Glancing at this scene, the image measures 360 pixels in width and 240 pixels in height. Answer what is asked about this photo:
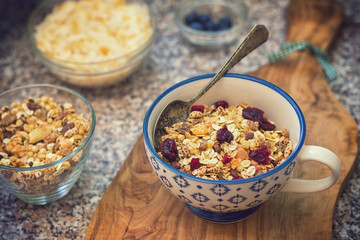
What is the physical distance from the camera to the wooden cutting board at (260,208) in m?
0.89

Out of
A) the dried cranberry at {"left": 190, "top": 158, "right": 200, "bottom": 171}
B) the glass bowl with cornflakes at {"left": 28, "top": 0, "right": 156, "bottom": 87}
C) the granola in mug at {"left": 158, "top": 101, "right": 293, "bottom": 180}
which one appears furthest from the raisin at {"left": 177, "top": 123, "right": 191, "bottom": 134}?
the glass bowl with cornflakes at {"left": 28, "top": 0, "right": 156, "bottom": 87}

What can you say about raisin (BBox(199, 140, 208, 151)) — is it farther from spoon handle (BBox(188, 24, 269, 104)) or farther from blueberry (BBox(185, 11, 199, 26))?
blueberry (BBox(185, 11, 199, 26))

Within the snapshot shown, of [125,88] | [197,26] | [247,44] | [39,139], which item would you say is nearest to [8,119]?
[39,139]

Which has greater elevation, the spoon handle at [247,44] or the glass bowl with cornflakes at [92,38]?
the spoon handle at [247,44]

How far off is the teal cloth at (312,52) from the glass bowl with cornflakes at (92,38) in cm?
39

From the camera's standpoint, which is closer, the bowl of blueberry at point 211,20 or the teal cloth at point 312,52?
the teal cloth at point 312,52

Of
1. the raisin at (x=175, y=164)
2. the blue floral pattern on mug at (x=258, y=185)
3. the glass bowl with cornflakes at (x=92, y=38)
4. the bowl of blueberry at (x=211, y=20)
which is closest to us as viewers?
the blue floral pattern on mug at (x=258, y=185)

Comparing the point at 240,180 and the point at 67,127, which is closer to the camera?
the point at 240,180

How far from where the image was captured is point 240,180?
2.40ft

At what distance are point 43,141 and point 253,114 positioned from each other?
506 millimetres

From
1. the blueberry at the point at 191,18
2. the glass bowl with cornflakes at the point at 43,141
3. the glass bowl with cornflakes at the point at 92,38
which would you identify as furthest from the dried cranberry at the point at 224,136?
the blueberry at the point at 191,18

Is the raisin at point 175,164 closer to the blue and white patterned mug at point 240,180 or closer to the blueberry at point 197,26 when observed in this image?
the blue and white patterned mug at point 240,180

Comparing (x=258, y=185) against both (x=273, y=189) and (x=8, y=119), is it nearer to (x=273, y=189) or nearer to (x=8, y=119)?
(x=273, y=189)

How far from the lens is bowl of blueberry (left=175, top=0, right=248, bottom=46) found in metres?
1.42
